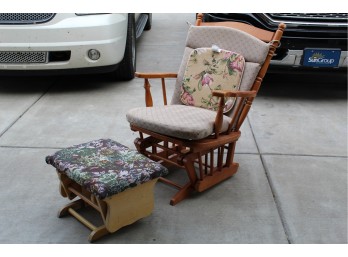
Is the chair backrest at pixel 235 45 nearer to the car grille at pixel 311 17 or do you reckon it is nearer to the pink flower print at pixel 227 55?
the pink flower print at pixel 227 55

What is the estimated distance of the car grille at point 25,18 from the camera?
3.63 metres

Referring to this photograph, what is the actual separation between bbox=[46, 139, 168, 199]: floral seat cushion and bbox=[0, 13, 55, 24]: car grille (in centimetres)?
206

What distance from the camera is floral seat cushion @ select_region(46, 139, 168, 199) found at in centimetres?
177

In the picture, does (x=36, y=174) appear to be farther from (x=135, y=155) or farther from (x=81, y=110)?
(x=81, y=110)

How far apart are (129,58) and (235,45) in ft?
6.55

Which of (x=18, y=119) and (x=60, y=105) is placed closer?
(x=18, y=119)

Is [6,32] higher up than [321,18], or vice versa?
[321,18]

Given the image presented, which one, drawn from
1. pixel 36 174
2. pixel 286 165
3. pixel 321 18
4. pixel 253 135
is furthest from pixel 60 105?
pixel 321 18

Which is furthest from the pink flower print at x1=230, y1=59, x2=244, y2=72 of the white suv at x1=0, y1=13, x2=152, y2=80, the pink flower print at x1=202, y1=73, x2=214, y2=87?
the white suv at x1=0, y1=13, x2=152, y2=80

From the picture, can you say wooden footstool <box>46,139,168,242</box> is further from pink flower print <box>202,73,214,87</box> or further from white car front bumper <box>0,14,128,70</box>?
white car front bumper <box>0,14,128,70</box>

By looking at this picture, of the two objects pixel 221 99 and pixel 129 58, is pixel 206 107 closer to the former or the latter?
pixel 221 99

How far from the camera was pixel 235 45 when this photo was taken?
2615 millimetres

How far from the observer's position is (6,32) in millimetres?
3623

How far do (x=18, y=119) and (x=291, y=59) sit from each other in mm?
2730
